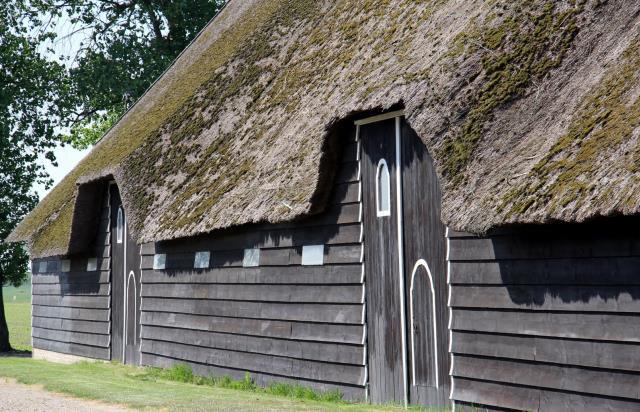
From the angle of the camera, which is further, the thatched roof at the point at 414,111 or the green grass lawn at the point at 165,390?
the green grass lawn at the point at 165,390

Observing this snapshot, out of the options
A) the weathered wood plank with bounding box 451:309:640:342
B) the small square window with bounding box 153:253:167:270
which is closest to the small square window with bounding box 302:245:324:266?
the weathered wood plank with bounding box 451:309:640:342

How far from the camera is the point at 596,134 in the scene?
902 centimetres

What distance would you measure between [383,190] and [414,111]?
140 centimetres

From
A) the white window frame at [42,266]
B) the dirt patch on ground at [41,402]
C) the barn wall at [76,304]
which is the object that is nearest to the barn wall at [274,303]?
the dirt patch on ground at [41,402]

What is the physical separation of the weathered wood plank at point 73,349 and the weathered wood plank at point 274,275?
166 inches

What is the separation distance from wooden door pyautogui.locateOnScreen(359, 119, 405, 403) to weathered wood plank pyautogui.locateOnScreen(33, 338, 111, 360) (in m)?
10.7

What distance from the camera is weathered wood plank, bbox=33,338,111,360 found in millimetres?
22047

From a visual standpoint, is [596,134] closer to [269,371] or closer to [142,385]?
[269,371]

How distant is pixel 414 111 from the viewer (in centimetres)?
1133

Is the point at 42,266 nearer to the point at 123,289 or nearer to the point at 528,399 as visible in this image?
the point at 123,289

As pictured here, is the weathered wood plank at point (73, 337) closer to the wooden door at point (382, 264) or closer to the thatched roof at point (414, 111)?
the thatched roof at point (414, 111)

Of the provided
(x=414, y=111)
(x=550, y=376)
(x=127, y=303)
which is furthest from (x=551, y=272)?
(x=127, y=303)

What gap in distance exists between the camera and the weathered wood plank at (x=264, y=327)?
1306 centimetres

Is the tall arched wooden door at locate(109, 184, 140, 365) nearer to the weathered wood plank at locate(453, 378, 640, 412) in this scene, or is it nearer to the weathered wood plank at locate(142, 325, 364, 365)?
the weathered wood plank at locate(142, 325, 364, 365)
